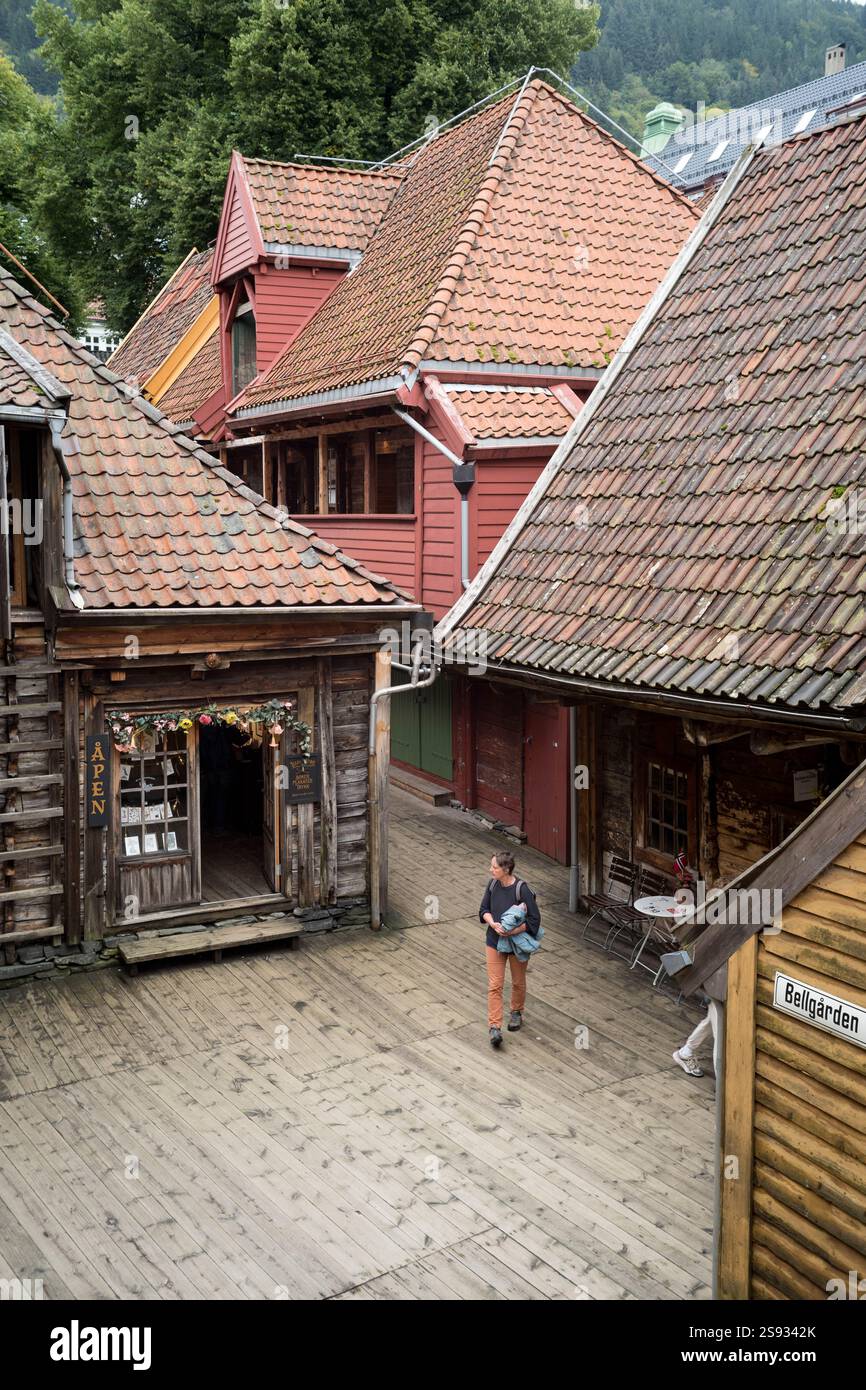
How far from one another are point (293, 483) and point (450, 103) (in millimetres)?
11677

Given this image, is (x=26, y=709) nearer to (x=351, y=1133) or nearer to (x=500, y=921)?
(x=500, y=921)

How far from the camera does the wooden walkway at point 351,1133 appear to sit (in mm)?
6906

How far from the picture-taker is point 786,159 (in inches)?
490

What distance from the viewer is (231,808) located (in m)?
16.2

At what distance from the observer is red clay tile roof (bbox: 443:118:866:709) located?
8930mm

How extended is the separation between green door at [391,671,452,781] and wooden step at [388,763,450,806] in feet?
0.54

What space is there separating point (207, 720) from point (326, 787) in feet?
4.76

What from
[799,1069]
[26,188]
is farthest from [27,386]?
[26,188]

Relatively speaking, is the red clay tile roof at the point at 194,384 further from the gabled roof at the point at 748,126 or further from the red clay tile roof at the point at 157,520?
the gabled roof at the point at 748,126

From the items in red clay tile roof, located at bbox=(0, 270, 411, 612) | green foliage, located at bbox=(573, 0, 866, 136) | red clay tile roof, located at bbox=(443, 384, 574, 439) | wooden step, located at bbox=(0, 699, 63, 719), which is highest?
green foliage, located at bbox=(573, 0, 866, 136)

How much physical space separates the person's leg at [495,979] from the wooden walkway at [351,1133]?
12.4 inches

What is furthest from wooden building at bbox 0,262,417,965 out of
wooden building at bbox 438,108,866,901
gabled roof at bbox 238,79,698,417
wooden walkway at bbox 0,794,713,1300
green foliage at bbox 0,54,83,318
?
green foliage at bbox 0,54,83,318

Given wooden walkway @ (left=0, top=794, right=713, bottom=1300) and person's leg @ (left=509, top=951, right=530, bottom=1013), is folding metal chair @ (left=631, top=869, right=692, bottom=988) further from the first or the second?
person's leg @ (left=509, top=951, right=530, bottom=1013)

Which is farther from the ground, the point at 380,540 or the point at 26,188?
the point at 26,188
